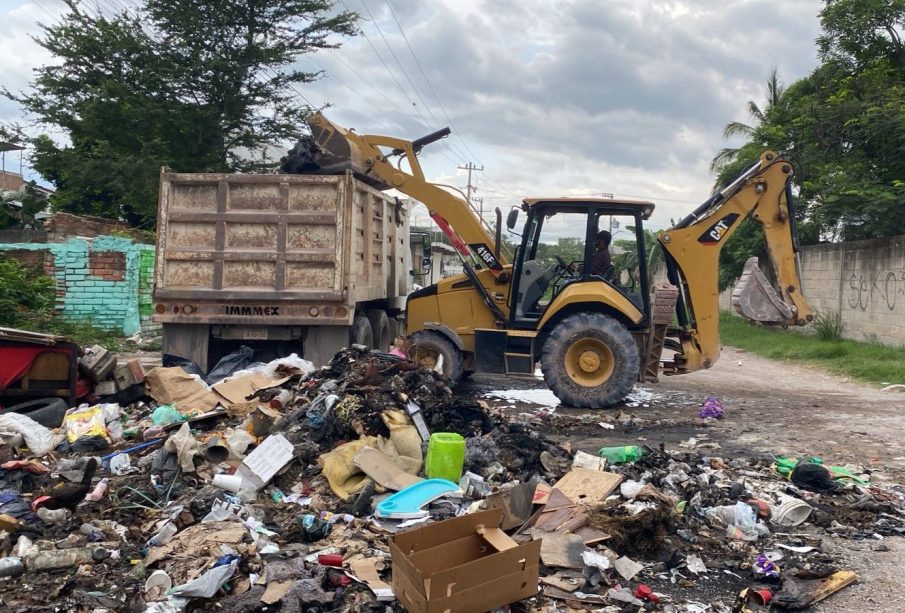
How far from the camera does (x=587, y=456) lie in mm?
5152

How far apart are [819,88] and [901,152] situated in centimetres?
377

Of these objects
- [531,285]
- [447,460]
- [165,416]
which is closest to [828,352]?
[531,285]

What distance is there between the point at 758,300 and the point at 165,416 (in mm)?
6146

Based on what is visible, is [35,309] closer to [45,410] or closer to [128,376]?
[128,376]

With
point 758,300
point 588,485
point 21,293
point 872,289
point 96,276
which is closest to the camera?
point 588,485

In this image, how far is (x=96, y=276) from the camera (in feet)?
42.0

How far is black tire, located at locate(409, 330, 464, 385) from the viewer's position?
8203mm

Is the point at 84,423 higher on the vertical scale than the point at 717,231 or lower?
lower

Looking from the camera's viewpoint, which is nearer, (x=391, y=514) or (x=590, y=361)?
(x=391, y=514)

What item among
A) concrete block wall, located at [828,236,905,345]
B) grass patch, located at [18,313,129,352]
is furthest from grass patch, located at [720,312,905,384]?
grass patch, located at [18,313,129,352]

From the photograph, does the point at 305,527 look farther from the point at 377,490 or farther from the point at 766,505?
the point at 766,505

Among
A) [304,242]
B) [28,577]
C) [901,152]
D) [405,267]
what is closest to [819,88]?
[901,152]

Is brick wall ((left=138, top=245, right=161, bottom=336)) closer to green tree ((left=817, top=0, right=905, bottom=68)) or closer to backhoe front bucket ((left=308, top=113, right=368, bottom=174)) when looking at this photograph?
backhoe front bucket ((left=308, top=113, right=368, bottom=174))

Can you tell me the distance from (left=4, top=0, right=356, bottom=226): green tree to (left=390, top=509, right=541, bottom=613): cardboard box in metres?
15.5
